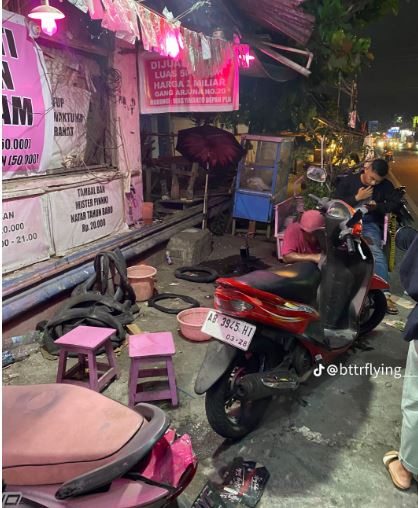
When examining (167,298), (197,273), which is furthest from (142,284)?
(197,273)

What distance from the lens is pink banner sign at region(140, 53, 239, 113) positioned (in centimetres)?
692

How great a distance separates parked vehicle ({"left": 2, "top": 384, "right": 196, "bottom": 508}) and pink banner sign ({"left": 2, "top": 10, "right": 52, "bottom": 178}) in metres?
3.75

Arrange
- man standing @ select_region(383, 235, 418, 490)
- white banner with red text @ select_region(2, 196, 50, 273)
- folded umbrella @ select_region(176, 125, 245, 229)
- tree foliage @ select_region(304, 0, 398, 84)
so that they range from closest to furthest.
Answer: man standing @ select_region(383, 235, 418, 490) < white banner with red text @ select_region(2, 196, 50, 273) < folded umbrella @ select_region(176, 125, 245, 229) < tree foliage @ select_region(304, 0, 398, 84)

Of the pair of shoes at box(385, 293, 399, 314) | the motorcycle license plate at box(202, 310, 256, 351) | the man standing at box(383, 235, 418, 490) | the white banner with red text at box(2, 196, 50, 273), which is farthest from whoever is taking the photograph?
the pair of shoes at box(385, 293, 399, 314)

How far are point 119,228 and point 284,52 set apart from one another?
5256 mm

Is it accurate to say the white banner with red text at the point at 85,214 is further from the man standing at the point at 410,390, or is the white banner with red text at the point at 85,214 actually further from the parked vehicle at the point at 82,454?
the man standing at the point at 410,390

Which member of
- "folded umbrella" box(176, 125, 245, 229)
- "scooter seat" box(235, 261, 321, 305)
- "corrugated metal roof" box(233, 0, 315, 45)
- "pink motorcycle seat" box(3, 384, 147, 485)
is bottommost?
"pink motorcycle seat" box(3, 384, 147, 485)

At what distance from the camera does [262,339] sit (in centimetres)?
326

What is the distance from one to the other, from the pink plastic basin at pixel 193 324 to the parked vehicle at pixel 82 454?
263 cm

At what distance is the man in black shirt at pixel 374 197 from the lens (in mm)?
5438

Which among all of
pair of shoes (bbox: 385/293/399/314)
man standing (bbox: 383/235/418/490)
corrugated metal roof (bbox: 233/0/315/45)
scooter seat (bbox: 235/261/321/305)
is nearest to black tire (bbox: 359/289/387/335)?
pair of shoes (bbox: 385/293/399/314)

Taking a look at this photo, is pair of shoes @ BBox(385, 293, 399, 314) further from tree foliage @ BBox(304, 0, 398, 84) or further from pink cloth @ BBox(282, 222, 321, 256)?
tree foliage @ BBox(304, 0, 398, 84)

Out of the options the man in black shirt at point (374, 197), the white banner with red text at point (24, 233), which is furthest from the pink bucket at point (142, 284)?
the man in black shirt at point (374, 197)

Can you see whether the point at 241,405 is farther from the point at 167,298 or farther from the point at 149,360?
the point at 167,298
